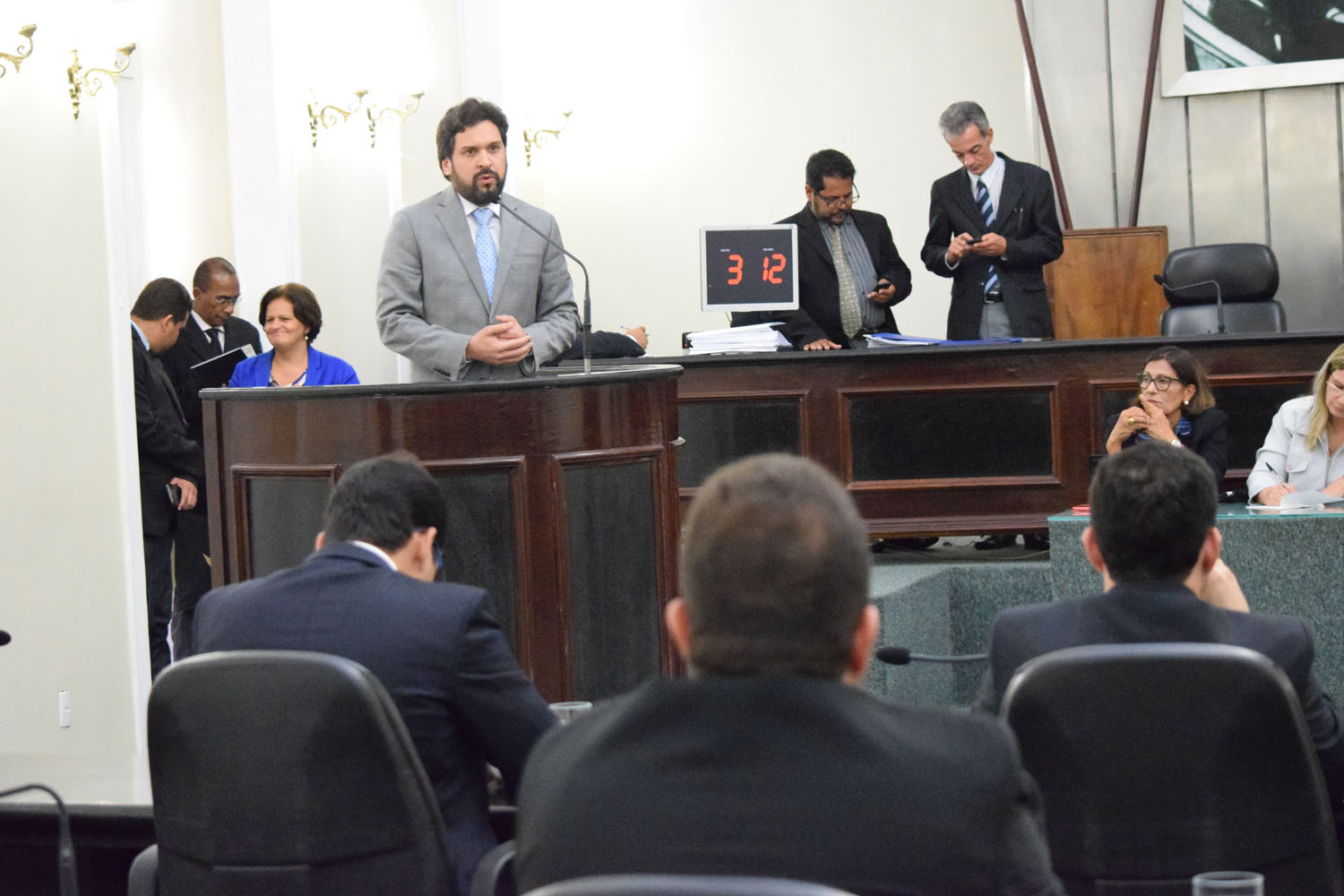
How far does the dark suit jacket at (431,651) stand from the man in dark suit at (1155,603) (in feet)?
1.84

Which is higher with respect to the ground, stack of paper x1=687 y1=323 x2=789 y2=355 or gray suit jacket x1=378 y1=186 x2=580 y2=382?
gray suit jacket x1=378 y1=186 x2=580 y2=382

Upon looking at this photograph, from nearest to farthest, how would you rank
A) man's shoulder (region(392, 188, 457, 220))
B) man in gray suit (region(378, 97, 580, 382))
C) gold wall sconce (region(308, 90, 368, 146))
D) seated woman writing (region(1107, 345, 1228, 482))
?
1. man in gray suit (region(378, 97, 580, 382))
2. man's shoulder (region(392, 188, 457, 220))
3. seated woman writing (region(1107, 345, 1228, 482))
4. gold wall sconce (region(308, 90, 368, 146))

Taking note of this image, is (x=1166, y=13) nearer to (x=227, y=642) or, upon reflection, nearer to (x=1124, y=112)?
(x=1124, y=112)

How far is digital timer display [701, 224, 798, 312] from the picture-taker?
215 inches

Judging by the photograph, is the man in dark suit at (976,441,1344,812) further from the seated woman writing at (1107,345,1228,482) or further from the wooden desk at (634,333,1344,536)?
the wooden desk at (634,333,1344,536)

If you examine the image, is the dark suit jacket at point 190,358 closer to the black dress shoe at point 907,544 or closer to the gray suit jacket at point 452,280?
the gray suit jacket at point 452,280

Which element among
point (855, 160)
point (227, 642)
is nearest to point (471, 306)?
point (227, 642)

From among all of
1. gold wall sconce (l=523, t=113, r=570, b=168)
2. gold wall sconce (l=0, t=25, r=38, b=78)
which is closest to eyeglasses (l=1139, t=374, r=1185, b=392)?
gold wall sconce (l=0, t=25, r=38, b=78)

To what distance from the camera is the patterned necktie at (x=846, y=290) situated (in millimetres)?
5930

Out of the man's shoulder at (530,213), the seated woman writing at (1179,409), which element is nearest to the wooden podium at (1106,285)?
the seated woman writing at (1179,409)

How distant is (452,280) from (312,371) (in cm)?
129

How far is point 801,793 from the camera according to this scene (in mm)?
1093

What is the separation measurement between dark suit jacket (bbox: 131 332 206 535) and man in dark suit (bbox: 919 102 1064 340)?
8.67ft

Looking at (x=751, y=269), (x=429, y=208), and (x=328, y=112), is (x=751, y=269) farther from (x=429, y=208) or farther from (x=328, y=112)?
(x=328, y=112)
